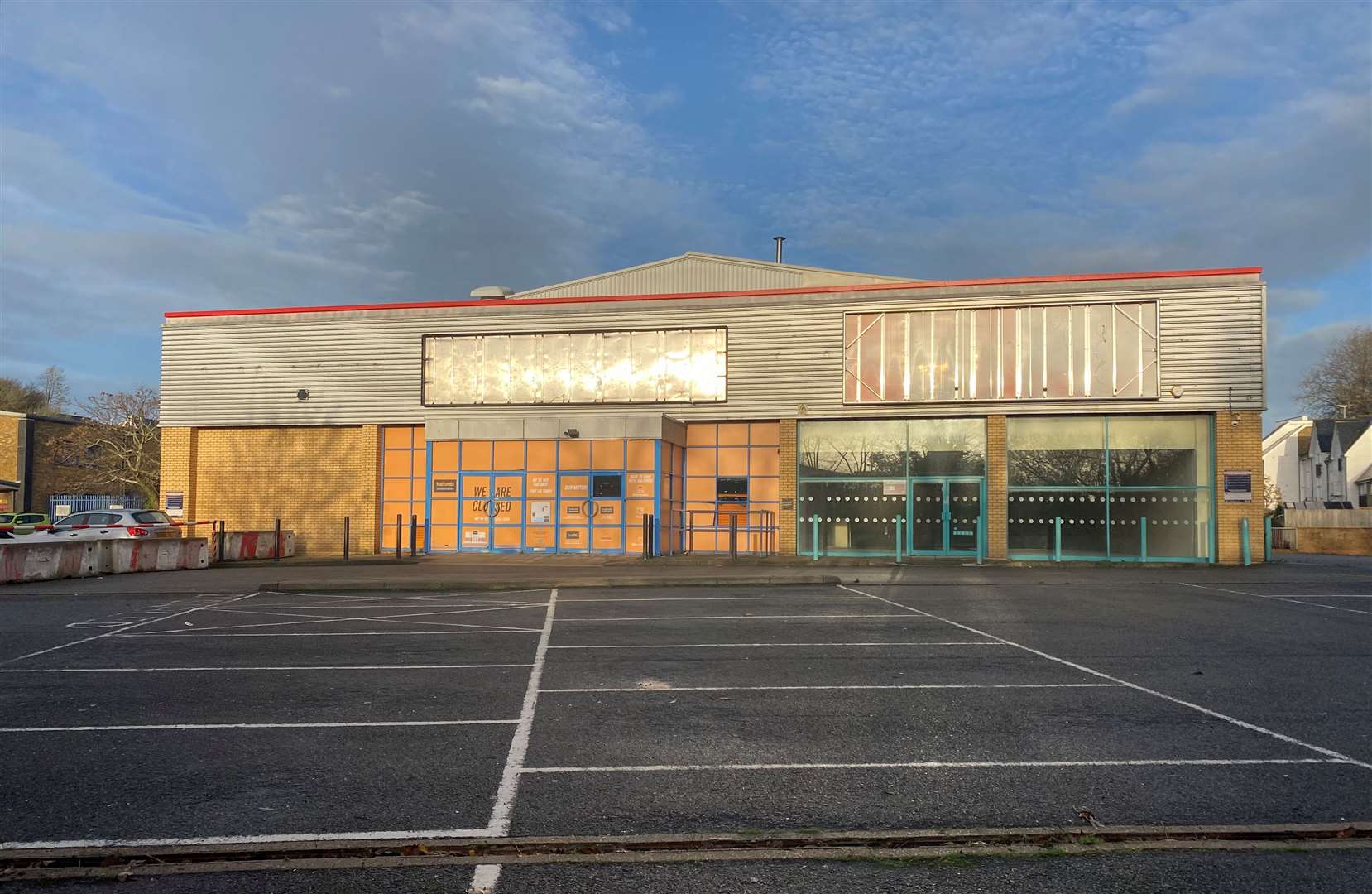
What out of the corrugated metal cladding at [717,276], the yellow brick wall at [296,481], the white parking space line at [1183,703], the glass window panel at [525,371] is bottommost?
the white parking space line at [1183,703]

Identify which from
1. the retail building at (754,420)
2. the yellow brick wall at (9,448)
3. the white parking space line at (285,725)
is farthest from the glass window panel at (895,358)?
the yellow brick wall at (9,448)

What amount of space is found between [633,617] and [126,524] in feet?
57.1

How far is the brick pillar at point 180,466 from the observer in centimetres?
2911

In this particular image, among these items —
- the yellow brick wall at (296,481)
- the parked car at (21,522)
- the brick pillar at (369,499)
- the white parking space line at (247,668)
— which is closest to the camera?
the white parking space line at (247,668)

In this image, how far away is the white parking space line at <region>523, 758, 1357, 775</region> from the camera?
19.2 ft

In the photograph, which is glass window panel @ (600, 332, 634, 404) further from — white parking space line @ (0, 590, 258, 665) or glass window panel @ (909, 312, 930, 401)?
white parking space line @ (0, 590, 258, 665)

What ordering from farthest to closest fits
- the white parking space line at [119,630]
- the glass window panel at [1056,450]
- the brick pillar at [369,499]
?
the brick pillar at [369,499] → the glass window panel at [1056,450] → the white parking space line at [119,630]

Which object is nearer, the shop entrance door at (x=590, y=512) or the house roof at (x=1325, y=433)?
the shop entrance door at (x=590, y=512)

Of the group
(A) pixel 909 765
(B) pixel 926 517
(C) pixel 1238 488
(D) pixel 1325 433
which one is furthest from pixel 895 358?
(D) pixel 1325 433

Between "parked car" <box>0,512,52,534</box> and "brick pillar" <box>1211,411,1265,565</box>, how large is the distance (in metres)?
31.7

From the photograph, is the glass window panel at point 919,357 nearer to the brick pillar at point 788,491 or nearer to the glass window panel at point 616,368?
the brick pillar at point 788,491

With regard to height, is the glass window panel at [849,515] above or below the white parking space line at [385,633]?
above

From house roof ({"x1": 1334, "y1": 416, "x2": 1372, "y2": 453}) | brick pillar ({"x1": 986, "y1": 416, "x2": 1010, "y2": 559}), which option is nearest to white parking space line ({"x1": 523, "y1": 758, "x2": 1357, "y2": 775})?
brick pillar ({"x1": 986, "y1": 416, "x2": 1010, "y2": 559})

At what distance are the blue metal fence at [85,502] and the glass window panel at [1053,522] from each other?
41.2 metres
